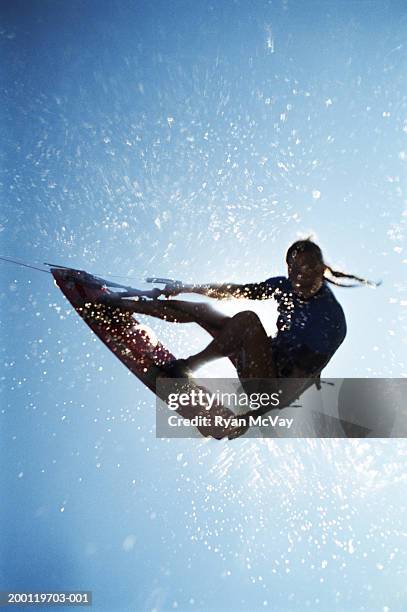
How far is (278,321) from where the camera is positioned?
2.20m

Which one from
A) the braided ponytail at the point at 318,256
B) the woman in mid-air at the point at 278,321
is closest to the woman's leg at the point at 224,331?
the woman in mid-air at the point at 278,321

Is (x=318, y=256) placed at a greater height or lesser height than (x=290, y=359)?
greater

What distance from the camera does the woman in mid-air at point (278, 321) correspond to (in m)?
2.18

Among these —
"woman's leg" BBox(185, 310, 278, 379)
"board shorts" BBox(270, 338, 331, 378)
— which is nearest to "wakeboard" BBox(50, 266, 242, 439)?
"woman's leg" BBox(185, 310, 278, 379)

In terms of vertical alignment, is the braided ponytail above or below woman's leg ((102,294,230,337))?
above

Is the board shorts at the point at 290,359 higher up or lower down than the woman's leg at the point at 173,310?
lower down

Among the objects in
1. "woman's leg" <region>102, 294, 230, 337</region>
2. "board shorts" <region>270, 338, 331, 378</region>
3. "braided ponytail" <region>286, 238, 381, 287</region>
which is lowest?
"board shorts" <region>270, 338, 331, 378</region>

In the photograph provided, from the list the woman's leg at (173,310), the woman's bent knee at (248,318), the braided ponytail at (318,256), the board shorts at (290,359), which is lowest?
the board shorts at (290,359)

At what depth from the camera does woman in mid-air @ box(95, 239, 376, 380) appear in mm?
2176

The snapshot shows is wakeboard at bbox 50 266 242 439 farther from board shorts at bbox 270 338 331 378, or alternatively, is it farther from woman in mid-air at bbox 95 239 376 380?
board shorts at bbox 270 338 331 378

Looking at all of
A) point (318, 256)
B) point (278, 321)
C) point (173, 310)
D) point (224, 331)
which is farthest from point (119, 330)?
→ point (318, 256)

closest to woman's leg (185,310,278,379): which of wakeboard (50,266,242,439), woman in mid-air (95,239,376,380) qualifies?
woman in mid-air (95,239,376,380)

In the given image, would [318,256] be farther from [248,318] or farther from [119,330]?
[119,330]

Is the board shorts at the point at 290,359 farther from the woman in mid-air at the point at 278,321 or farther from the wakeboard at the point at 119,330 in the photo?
the wakeboard at the point at 119,330
